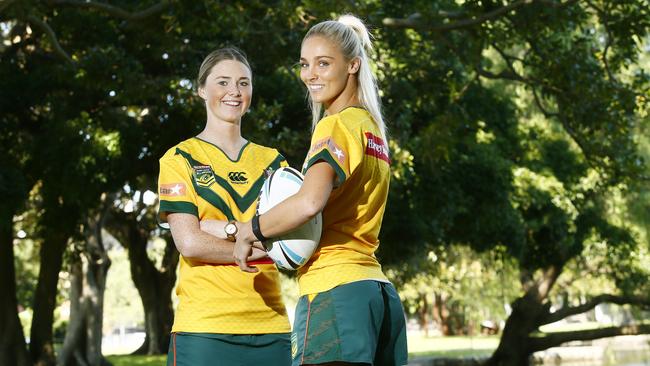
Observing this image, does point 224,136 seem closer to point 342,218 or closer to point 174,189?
point 174,189

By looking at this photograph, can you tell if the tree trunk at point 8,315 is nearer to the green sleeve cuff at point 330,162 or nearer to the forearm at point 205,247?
the forearm at point 205,247

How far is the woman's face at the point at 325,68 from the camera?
3494mm

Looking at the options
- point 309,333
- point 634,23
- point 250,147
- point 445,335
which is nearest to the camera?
point 309,333

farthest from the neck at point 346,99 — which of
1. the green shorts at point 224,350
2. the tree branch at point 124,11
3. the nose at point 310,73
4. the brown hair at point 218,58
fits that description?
the tree branch at point 124,11

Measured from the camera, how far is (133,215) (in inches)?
1011

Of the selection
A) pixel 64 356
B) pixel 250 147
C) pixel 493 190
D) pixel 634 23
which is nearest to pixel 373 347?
pixel 250 147

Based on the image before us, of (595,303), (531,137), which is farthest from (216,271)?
(531,137)

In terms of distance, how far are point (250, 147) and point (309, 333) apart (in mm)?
1218

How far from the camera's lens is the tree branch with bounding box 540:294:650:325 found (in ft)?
78.7

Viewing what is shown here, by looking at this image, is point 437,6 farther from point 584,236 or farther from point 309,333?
point 584,236

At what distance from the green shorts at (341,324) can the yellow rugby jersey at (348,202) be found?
0.13 feet

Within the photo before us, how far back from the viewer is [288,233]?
3316 millimetres

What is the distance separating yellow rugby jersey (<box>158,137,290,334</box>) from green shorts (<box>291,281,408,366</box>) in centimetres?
61

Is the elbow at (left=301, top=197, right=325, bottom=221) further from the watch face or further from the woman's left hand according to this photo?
the watch face
